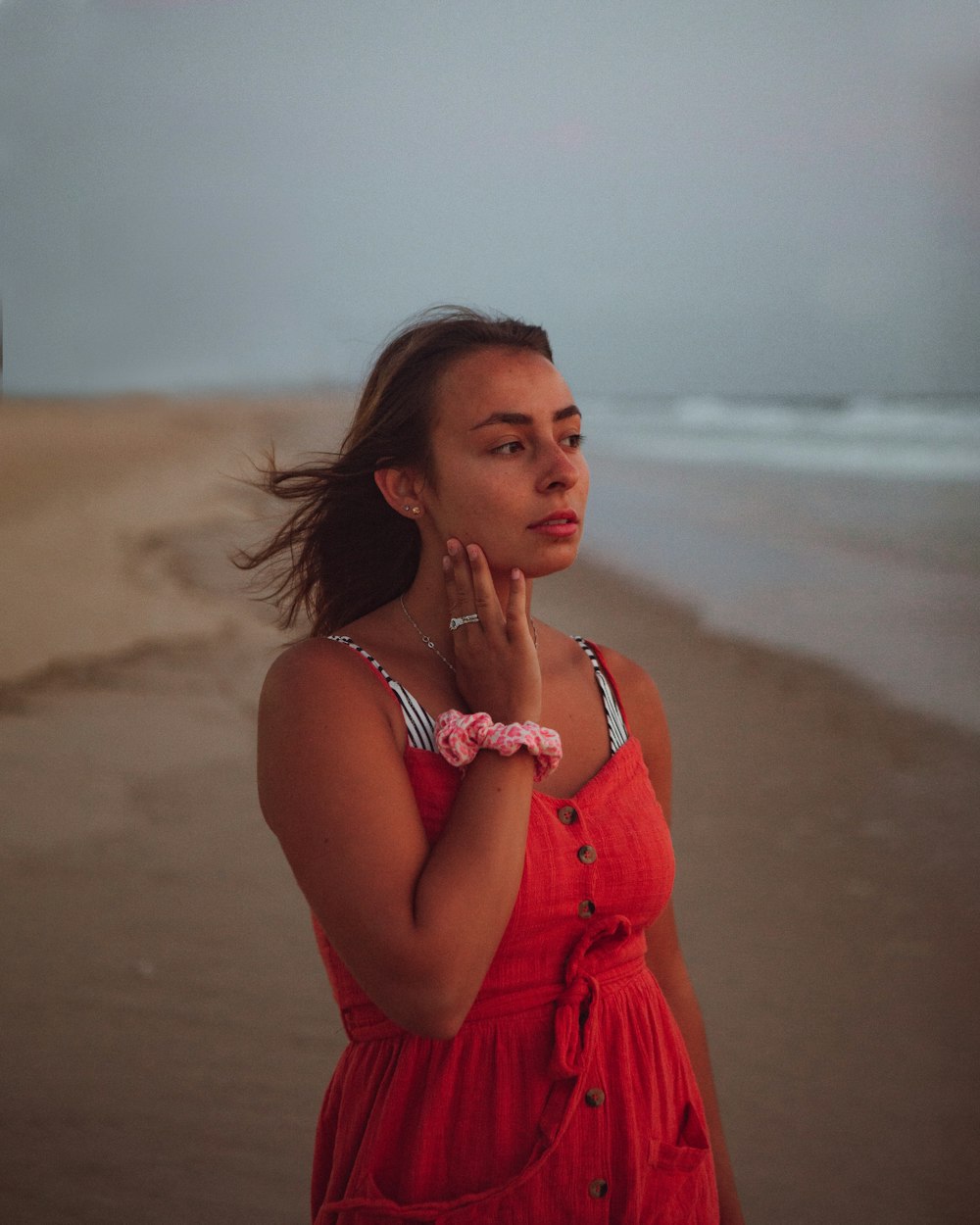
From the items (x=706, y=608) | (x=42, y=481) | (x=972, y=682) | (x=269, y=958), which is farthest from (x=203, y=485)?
(x=269, y=958)

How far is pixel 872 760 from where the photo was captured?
178 inches

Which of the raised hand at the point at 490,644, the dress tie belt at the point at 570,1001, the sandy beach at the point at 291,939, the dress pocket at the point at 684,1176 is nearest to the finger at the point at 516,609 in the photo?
the raised hand at the point at 490,644

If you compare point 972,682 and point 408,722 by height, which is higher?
point 408,722

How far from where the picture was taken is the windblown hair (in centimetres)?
157

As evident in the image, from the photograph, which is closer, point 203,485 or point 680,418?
point 203,485

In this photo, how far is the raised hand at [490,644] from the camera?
135 cm

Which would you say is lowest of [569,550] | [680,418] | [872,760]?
[680,418]

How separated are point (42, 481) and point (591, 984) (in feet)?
33.9

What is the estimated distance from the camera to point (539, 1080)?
133 centimetres

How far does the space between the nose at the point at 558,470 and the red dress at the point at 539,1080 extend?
35 cm

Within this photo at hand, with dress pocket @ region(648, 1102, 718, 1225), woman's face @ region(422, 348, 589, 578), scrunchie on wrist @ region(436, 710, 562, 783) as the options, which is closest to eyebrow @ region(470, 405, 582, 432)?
woman's face @ region(422, 348, 589, 578)

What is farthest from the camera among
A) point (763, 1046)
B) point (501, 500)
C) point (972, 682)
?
point (972, 682)

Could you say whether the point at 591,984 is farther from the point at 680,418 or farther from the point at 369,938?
the point at 680,418

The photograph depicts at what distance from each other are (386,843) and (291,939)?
230 cm
